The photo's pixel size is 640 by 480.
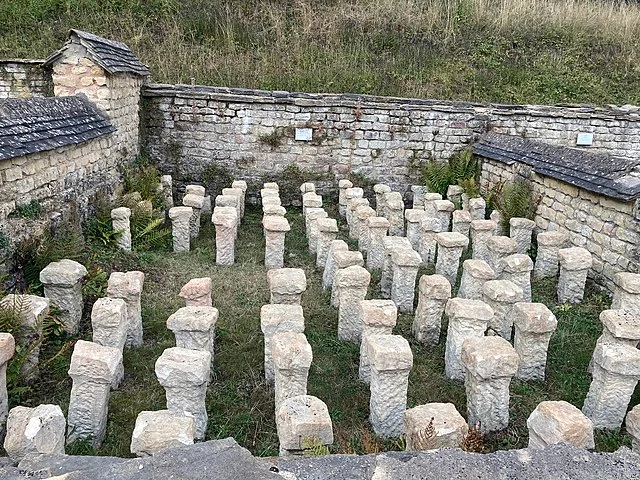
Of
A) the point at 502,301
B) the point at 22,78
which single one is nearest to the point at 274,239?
the point at 502,301

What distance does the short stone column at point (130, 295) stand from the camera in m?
5.38

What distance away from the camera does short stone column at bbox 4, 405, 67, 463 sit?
114 inches

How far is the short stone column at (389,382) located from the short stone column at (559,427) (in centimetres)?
98

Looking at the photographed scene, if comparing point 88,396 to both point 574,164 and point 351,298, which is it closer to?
point 351,298

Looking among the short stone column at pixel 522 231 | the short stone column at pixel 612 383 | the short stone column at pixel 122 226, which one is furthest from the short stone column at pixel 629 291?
the short stone column at pixel 122 226

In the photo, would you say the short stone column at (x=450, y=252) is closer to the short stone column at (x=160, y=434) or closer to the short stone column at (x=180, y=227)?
the short stone column at (x=180, y=227)

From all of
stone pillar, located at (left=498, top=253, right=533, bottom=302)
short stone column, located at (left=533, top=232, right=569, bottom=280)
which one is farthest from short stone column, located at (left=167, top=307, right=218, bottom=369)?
short stone column, located at (left=533, top=232, right=569, bottom=280)

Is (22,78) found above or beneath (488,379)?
above

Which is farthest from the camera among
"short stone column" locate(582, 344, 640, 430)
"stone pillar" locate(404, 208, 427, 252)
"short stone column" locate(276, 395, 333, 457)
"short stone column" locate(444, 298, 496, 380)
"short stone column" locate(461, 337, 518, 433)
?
"stone pillar" locate(404, 208, 427, 252)

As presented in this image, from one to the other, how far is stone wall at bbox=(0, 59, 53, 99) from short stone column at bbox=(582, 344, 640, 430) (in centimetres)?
1050

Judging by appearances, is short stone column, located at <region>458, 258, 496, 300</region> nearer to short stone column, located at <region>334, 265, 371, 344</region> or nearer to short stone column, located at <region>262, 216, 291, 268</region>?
short stone column, located at <region>334, 265, 371, 344</region>

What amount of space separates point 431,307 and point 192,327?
242 cm

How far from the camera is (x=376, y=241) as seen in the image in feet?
25.1

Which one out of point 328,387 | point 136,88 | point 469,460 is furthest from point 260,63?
point 469,460
